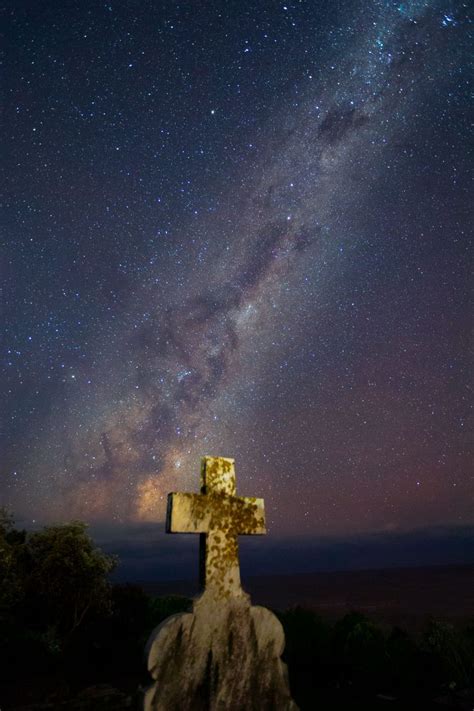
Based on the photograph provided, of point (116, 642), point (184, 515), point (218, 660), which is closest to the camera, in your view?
point (218, 660)

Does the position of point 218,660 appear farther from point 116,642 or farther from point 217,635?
point 116,642

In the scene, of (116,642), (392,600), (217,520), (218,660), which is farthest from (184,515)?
(392,600)

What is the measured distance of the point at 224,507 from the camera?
6043 millimetres

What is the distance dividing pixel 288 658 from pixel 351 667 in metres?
1.49

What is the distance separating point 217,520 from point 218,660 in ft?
4.99

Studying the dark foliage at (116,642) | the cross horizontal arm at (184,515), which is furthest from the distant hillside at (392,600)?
the dark foliage at (116,642)

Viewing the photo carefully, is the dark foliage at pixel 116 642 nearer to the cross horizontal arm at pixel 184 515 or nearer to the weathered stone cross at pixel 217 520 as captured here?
the weathered stone cross at pixel 217 520

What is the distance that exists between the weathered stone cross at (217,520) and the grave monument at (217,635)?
11mm

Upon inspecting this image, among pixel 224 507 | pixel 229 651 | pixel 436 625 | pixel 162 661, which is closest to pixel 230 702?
pixel 229 651

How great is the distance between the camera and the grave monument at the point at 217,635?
5113 mm

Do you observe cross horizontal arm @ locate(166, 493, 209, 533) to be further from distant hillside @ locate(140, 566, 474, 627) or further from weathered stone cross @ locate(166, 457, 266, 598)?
distant hillside @ locate(140, 566, 474, 627)

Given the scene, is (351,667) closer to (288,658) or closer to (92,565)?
(288,658)

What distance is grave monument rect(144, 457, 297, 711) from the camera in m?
5.11

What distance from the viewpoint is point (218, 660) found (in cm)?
543
